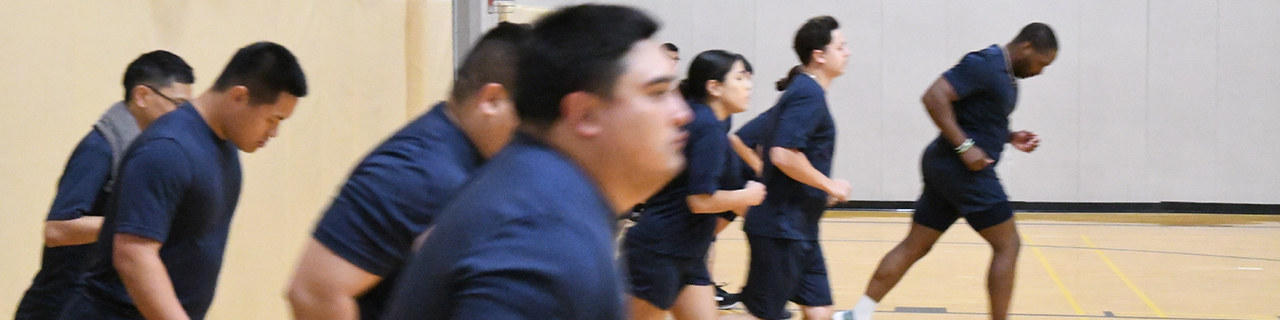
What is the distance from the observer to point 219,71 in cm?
447

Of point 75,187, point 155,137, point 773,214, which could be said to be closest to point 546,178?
point 155,137

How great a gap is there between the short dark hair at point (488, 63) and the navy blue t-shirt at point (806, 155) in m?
2.38

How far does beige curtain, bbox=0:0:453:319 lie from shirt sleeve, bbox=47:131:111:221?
1.48 feet

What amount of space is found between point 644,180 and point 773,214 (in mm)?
3401

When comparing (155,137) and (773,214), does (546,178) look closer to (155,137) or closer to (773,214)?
(155,137)

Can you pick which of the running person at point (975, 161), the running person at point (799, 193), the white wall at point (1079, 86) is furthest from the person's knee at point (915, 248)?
the white wall at point (1079, 86)

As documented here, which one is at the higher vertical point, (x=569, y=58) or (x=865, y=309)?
(x=569, y=58)

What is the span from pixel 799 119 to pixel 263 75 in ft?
7.78

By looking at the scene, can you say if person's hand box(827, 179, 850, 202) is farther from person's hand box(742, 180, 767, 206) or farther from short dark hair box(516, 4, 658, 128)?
short dark hair box(516, 4, 658, 128)

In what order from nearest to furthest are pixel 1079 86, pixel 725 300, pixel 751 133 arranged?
pixel 751 133, pixel 725 300, pixel 1079 86

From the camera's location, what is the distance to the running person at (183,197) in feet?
8.42

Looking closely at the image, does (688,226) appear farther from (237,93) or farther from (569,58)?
(569,58)

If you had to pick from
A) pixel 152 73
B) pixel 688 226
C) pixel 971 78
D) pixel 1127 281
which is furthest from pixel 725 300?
pixel 152 73

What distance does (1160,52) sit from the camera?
39.0ft
